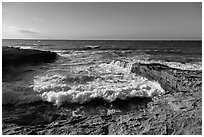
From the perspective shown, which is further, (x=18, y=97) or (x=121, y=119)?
(x=18, y=97)

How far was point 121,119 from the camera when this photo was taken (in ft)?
12.8

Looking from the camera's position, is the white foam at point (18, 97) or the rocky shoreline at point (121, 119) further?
the white foam at point (18, 97)

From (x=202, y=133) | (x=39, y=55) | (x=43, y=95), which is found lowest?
(x=202, y=133)

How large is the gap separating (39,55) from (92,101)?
1175cm

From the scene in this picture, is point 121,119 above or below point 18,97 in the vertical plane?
below

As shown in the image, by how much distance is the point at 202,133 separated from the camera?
3.45 meters

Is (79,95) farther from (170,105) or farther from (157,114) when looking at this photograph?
(170,105)

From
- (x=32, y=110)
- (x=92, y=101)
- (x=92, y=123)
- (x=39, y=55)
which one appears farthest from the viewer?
(x=39, y=55)

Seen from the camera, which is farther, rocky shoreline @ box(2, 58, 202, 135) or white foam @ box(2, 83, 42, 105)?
white foam @ box(2, 83, 42, 105)

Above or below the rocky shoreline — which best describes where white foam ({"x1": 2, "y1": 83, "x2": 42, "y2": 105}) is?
above

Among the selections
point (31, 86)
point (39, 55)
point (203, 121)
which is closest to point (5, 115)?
point (31, 86)

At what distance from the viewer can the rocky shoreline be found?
11.4 ft

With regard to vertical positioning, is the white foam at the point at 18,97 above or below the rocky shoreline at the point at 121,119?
above

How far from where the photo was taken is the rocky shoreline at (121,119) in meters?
3.46
